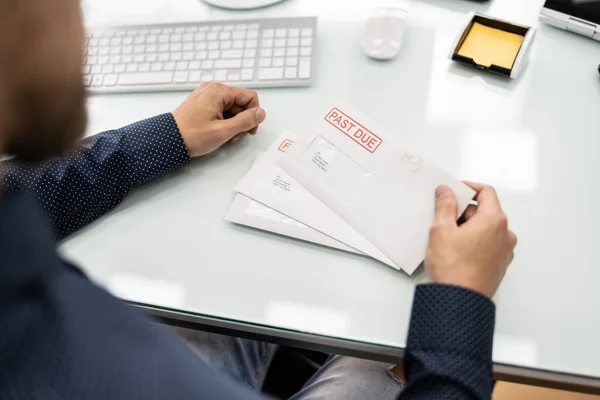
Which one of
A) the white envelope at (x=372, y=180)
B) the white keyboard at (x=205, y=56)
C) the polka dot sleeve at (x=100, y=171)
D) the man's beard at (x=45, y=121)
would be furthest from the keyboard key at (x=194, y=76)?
the man's beard at (x=45, y=121)

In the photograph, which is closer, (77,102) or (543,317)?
(77,102)

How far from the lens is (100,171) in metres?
0.80

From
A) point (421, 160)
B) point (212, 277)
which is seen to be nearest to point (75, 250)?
point (212, 277)

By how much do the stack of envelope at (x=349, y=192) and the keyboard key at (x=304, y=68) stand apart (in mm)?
112

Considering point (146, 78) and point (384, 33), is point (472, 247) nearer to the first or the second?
point (384, 33)

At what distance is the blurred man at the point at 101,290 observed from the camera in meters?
0.39

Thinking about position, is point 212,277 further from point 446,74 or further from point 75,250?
point 446,74

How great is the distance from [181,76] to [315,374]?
0.48 meters

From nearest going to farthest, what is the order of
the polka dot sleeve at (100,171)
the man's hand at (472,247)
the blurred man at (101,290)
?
the blurred man at (101,290)
the man's hand at (472,247)
the polka dot sleeve at (100,171)

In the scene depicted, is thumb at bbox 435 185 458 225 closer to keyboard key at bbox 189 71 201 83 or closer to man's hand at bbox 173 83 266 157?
man's hand at bbox 173 83 266 157

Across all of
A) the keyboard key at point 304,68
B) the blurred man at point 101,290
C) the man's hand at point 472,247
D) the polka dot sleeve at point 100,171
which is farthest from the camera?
the keyboard key at point 304,68

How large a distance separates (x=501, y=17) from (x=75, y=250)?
70 centimetres

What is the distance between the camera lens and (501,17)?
0.94 meters

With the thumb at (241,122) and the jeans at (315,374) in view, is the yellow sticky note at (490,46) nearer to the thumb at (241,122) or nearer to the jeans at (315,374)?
the thumb at (241,122)
